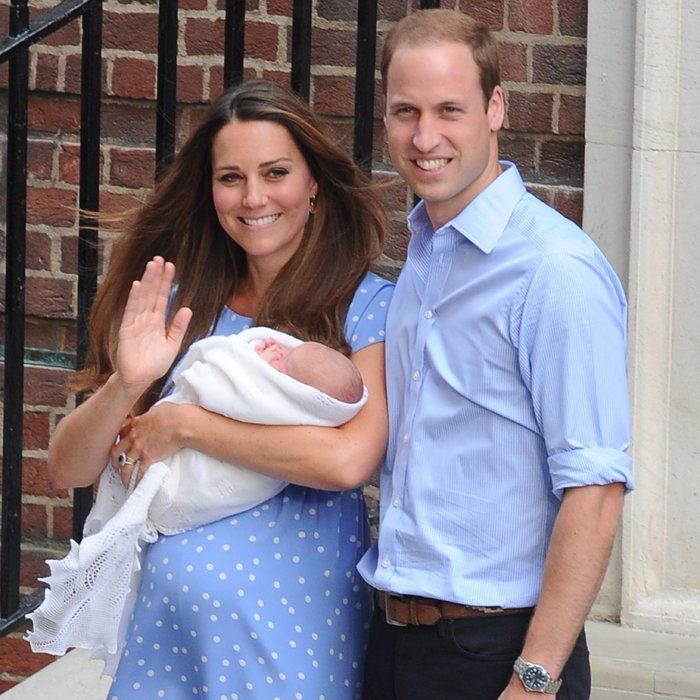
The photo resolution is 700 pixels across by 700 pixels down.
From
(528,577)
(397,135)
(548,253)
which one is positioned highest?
(397,135)

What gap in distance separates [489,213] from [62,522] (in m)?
2.17

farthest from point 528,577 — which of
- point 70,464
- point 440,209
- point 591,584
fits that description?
point 70,464

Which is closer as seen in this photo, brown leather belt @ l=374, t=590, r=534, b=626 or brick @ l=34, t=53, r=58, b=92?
brown leather belt @ l=374, t=590, r=534, b=626

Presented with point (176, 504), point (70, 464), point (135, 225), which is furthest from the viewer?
point (135, 225)

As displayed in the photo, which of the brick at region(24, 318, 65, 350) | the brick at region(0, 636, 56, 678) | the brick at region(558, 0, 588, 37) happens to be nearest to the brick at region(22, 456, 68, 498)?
the brick at region(24, 318, 65, 350)

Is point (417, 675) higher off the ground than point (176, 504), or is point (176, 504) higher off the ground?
point (176, 504)

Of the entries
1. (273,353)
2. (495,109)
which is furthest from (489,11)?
(273,353)

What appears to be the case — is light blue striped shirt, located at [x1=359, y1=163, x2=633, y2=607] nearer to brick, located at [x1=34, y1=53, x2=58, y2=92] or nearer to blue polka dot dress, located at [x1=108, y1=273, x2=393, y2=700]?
blue polka dot dress, located at [x1=108, y1=273, x2=393, y2=700]

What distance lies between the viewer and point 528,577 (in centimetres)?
221

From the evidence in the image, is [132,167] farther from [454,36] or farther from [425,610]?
[425,610]

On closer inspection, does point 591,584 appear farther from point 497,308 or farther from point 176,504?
point 176,504

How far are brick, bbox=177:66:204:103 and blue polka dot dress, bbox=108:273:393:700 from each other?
145cm

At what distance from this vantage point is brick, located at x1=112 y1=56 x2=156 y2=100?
150 inches

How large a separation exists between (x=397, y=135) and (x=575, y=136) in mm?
1375
